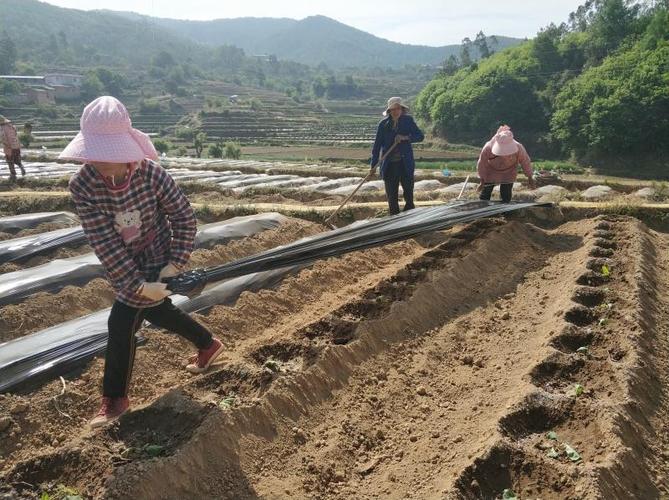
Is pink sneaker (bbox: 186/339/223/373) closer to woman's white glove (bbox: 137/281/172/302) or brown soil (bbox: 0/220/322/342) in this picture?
woman's white glove (bbox: 137/281/172/302)

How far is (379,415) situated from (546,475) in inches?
39.4

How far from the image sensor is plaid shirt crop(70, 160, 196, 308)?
2.78 meters

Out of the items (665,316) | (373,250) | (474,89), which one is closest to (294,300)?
(373,250)

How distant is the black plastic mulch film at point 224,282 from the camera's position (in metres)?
3.44

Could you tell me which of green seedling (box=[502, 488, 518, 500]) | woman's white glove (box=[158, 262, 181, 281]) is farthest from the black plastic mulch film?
green seedling (box=[502, 488, 518, 500])

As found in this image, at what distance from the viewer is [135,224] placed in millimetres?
2887

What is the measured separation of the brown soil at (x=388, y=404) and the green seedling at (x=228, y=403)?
1cm

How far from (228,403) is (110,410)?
0.64 m

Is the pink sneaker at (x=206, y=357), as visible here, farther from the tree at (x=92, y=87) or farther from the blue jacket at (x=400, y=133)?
the tree at (x=92, y=87)

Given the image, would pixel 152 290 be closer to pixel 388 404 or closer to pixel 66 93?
pixel 388 404

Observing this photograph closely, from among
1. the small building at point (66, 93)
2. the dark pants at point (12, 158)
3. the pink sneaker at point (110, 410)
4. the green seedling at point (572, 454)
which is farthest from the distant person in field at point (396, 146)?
the small building at point (66, 93)

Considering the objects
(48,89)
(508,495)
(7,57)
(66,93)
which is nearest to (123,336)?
(508,495)

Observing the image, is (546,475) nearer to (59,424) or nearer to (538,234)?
(59,424)

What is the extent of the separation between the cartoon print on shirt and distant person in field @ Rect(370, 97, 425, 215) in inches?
175
